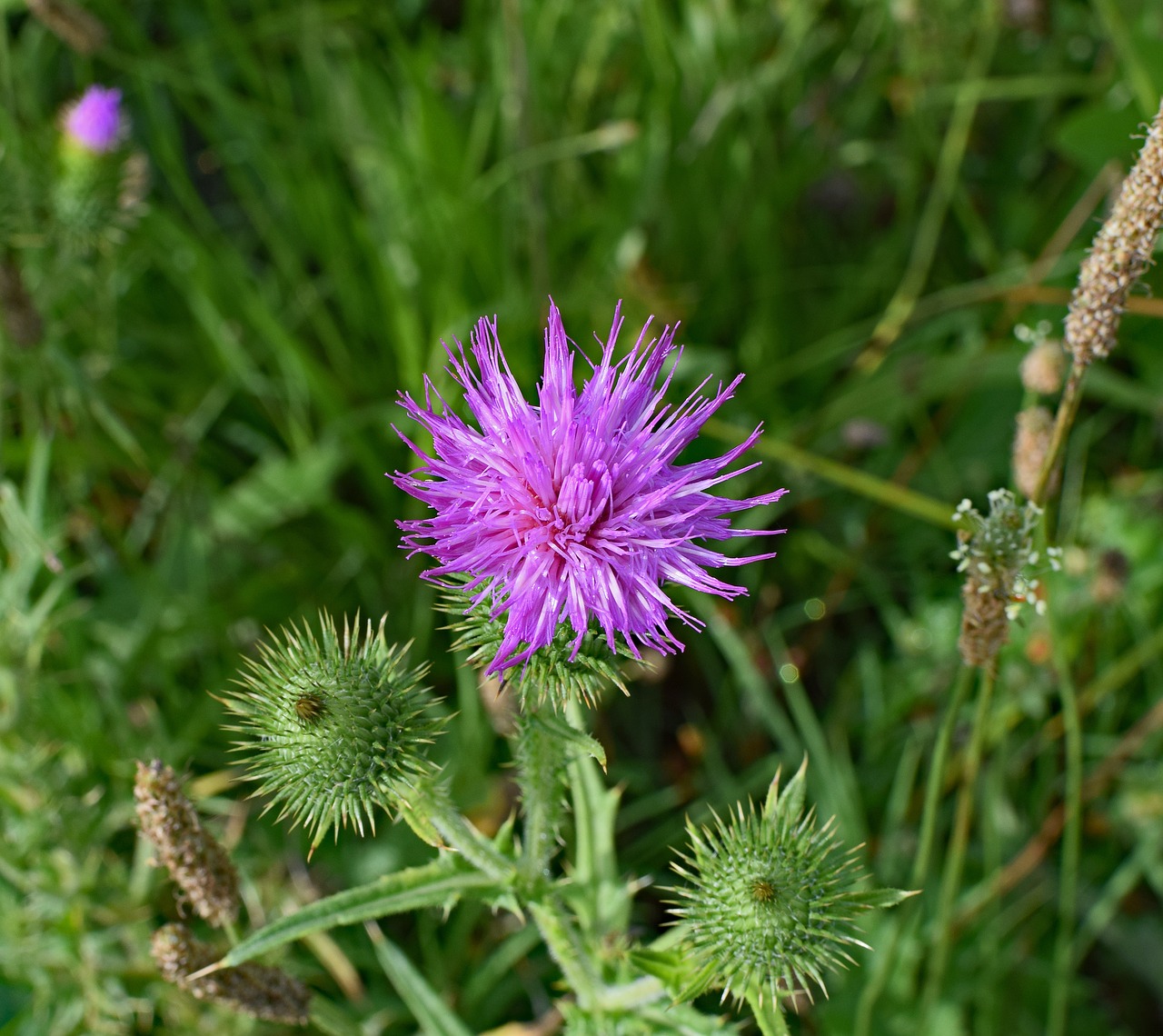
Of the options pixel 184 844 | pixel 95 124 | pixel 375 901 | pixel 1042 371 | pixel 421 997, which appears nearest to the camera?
pixel 375 901

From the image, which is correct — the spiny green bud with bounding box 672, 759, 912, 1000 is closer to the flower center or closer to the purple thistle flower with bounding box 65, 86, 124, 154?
the flower center

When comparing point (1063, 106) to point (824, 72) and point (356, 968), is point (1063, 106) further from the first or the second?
point (356, 968)

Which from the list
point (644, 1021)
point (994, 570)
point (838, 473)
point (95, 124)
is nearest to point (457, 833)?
point (644, 1021)

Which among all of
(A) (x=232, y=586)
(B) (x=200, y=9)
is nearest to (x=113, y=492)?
(A) (x=232, y=586)

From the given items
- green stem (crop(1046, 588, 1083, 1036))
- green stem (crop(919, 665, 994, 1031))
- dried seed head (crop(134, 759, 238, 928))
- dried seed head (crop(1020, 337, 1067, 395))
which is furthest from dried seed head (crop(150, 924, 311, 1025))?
dried seed head (crop(1020, 337, 1067, 395))

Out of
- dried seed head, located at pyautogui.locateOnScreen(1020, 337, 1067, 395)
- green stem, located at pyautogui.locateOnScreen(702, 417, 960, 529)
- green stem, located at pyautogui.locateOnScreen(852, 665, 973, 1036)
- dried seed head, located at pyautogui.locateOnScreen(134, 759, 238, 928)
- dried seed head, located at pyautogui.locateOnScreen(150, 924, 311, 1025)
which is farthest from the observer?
green stem, located at pyautogui.locateOnScreen(702, 417, 960, 529)

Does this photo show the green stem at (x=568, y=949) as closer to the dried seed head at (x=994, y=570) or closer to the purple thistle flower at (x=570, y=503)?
the purple thistle flower at (x=570, y=503)

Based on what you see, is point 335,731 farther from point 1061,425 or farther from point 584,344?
point 584,344

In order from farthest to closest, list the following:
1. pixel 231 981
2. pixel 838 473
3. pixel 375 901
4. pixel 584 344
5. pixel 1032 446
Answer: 1. pixel 584 344
2. pixel 838 473
3. pixel 1032 446
4. pixel 231 981
5. pixel 375 901
